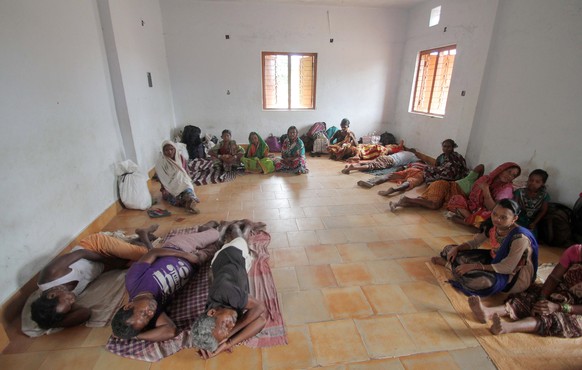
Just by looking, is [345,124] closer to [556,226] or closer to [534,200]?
[534,200]

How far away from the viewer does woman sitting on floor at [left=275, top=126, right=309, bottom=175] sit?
5496 millimetres

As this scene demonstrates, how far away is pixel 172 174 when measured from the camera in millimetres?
4020

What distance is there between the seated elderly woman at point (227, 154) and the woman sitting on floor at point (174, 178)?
136cm

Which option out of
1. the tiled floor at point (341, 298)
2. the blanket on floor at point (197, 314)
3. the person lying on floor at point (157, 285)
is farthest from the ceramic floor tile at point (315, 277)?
the person lying on floor at point (157, 285)

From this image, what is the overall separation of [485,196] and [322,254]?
212cm

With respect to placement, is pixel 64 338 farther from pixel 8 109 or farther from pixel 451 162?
pixel 451 162

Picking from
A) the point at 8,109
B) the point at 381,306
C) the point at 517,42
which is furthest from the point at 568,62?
the point at 8,109

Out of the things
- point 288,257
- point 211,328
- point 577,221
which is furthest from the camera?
point 577,221

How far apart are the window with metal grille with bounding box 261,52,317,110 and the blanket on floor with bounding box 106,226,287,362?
5105 millimetres

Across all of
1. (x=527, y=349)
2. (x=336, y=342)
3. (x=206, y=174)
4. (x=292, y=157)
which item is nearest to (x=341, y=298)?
(x=336, y=342)

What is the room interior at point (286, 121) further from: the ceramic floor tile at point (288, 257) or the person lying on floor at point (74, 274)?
the person lying on floor at point (74, 274)

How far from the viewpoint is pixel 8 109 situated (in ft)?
6.99

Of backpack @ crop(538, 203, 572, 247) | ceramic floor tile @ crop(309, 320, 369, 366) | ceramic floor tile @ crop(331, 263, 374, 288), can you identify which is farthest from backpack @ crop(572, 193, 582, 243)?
ceramic floor tile @ crop(309, 320, 369, 366)

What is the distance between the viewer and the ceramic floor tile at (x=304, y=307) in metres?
2.07
